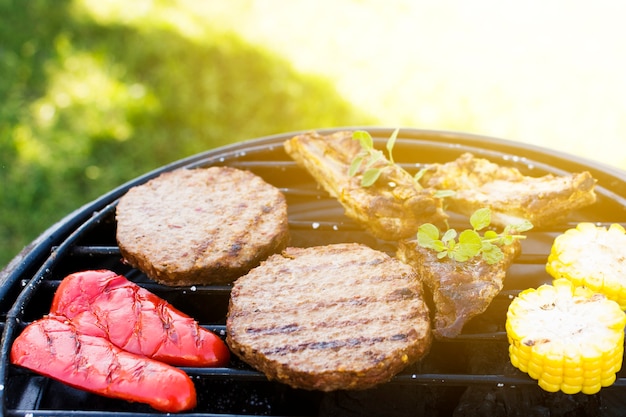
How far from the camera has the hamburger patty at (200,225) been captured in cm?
265

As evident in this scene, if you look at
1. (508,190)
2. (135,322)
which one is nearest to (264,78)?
(508,190)

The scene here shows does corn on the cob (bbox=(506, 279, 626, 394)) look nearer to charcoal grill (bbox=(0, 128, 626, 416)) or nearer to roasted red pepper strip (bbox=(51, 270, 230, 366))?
charcoal grill (bbox=(0, 128, 626, 416))

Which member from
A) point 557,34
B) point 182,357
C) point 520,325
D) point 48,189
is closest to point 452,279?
point 520,325

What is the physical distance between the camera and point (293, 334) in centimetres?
228

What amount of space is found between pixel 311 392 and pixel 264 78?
4287 millimetres

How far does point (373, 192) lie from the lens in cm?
296

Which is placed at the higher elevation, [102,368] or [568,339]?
[568,339]

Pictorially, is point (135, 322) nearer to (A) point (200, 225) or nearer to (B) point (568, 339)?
(A) point (200, 225)

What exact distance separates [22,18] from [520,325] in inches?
262

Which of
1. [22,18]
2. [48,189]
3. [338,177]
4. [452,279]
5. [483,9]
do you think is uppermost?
[483,9]

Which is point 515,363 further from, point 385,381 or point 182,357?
point 182,357

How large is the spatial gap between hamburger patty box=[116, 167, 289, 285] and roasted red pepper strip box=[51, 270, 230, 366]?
20 centimetres

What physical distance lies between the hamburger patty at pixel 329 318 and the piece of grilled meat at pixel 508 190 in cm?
61

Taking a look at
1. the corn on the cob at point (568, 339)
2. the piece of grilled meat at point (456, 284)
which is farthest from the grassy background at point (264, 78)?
the corn on the cob at point (568, 339)
